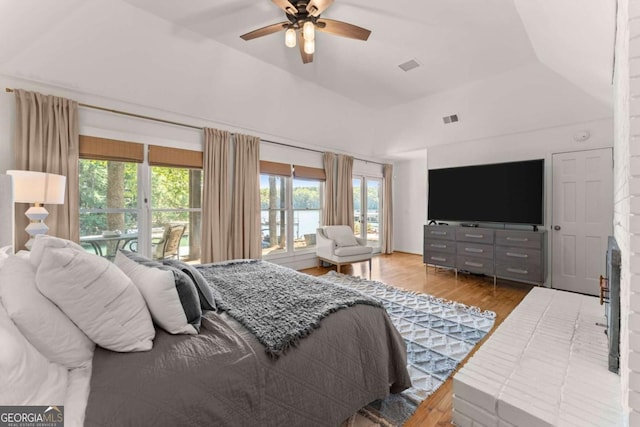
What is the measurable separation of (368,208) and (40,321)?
6.02 meters

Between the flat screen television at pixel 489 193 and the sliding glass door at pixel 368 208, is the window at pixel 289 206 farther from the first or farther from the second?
the flat screen television at pixel 489 193

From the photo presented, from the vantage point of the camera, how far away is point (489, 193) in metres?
4.25

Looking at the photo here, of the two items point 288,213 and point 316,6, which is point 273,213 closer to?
point 288,213

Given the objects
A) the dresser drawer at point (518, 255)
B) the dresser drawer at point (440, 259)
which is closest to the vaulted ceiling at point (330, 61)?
the dresser drawer at point (518, 255)

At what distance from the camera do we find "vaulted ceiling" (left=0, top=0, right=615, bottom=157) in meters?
2.54

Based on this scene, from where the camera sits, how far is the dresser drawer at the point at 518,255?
3707 millimetres

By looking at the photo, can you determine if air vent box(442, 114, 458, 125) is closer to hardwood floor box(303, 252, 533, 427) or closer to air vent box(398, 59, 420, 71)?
air vent box(398, 59, 420, 71)

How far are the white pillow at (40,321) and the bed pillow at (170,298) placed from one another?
0.25 m

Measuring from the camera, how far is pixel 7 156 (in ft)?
8.55

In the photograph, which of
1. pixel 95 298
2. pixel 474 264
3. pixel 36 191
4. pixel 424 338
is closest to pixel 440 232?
pixel 474 264

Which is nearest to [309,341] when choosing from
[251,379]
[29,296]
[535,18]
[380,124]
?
[251,379]

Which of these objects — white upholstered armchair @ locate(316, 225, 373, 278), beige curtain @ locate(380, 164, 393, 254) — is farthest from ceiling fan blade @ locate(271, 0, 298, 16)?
beige curtain @ locate(380, 164, 393, 254)

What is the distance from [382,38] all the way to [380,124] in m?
2.67

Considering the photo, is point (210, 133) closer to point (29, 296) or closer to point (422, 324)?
point (29, 296)
